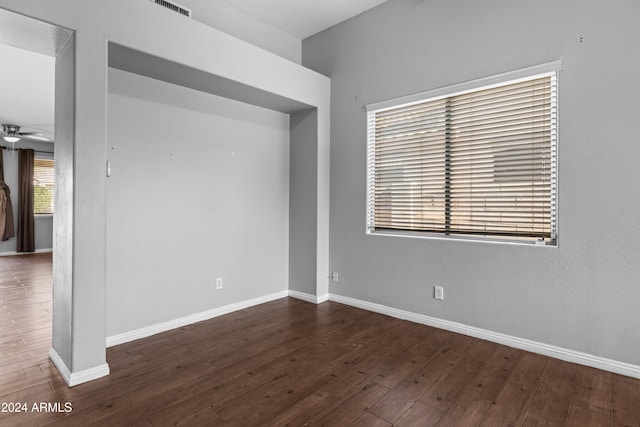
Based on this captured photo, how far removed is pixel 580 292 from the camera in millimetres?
2611

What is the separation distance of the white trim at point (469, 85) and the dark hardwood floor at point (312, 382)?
7.29 ft

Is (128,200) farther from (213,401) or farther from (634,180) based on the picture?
(634,180)

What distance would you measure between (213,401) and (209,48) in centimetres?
271

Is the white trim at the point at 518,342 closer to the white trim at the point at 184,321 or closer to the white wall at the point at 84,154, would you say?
the white trim at the point at 184,321

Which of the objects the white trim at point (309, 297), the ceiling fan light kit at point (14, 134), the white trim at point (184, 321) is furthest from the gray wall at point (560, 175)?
the ceiling fan light kit at point (14, 134)

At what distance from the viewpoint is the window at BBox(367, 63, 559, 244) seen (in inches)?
111

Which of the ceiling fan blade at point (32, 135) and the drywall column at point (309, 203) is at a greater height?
the ceiling fan blade at point (32, 135)

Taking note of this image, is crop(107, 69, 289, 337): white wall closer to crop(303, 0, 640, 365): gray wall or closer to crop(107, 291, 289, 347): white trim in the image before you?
crop(107, 291, 289, 347): white trim

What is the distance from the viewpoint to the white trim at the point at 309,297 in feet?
13.6

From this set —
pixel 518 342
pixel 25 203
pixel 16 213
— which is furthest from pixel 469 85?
pixel 16 213

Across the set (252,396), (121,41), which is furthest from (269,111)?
(252,396)

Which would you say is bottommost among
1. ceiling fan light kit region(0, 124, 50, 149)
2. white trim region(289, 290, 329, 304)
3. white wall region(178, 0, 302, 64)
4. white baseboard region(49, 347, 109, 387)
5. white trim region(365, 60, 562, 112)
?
white baseboard region(49, 347, 109, 387)

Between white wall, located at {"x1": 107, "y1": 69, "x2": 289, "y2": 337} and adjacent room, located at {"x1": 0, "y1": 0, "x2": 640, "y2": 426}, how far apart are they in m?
0.02

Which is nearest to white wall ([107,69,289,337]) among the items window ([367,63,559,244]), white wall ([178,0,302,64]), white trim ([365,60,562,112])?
white wall ([178,0,302,64])
